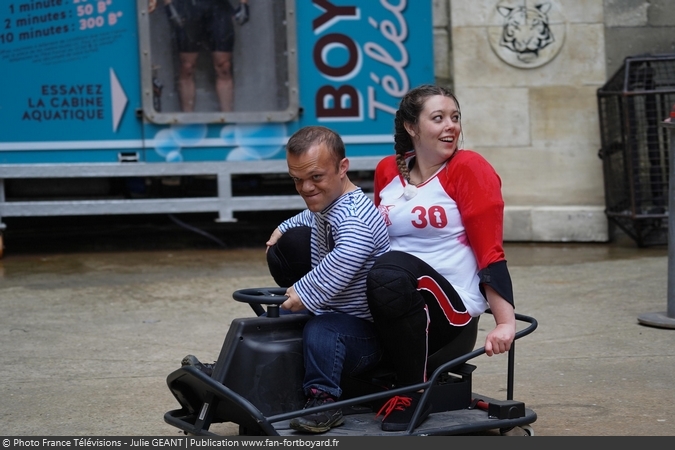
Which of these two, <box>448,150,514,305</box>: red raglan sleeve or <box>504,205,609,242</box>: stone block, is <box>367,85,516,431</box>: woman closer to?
<box>448,150,514,305</box>: red raglan sleeve

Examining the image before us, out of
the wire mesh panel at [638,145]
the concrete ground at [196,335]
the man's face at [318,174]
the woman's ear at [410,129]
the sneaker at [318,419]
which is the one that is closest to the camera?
Result: the sneaker at [318,419]

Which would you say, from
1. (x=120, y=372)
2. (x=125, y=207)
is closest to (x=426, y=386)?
(x=120, y=372)

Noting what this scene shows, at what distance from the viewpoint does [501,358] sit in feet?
16.5

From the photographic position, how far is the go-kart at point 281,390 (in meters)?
3.33

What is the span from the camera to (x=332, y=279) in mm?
3408

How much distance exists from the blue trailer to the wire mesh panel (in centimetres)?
158

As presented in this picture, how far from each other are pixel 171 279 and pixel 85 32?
7.47 feet

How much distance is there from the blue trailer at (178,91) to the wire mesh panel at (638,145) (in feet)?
5.19

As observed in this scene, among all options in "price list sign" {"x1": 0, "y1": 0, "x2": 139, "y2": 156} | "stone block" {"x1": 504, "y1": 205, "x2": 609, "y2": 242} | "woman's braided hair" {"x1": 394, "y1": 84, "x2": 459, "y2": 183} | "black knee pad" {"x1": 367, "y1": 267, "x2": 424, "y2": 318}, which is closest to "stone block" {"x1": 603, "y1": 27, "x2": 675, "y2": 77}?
"stone block" {"x1": 504, "y1": 205, "x2": 609, "y2": 242}

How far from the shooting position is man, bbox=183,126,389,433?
3.37m

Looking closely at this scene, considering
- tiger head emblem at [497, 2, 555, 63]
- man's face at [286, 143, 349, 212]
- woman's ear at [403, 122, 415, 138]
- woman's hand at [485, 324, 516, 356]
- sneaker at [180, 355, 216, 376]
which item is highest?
tiger head emblem at [497, 2, 555, 63]

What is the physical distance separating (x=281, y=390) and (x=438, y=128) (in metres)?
1.11

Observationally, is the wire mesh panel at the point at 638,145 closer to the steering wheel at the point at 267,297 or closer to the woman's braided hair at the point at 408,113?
the woman's braided hair at the point at 408,113

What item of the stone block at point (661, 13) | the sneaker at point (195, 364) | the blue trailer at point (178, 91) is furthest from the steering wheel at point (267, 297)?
the stone block at point (661, 13)
